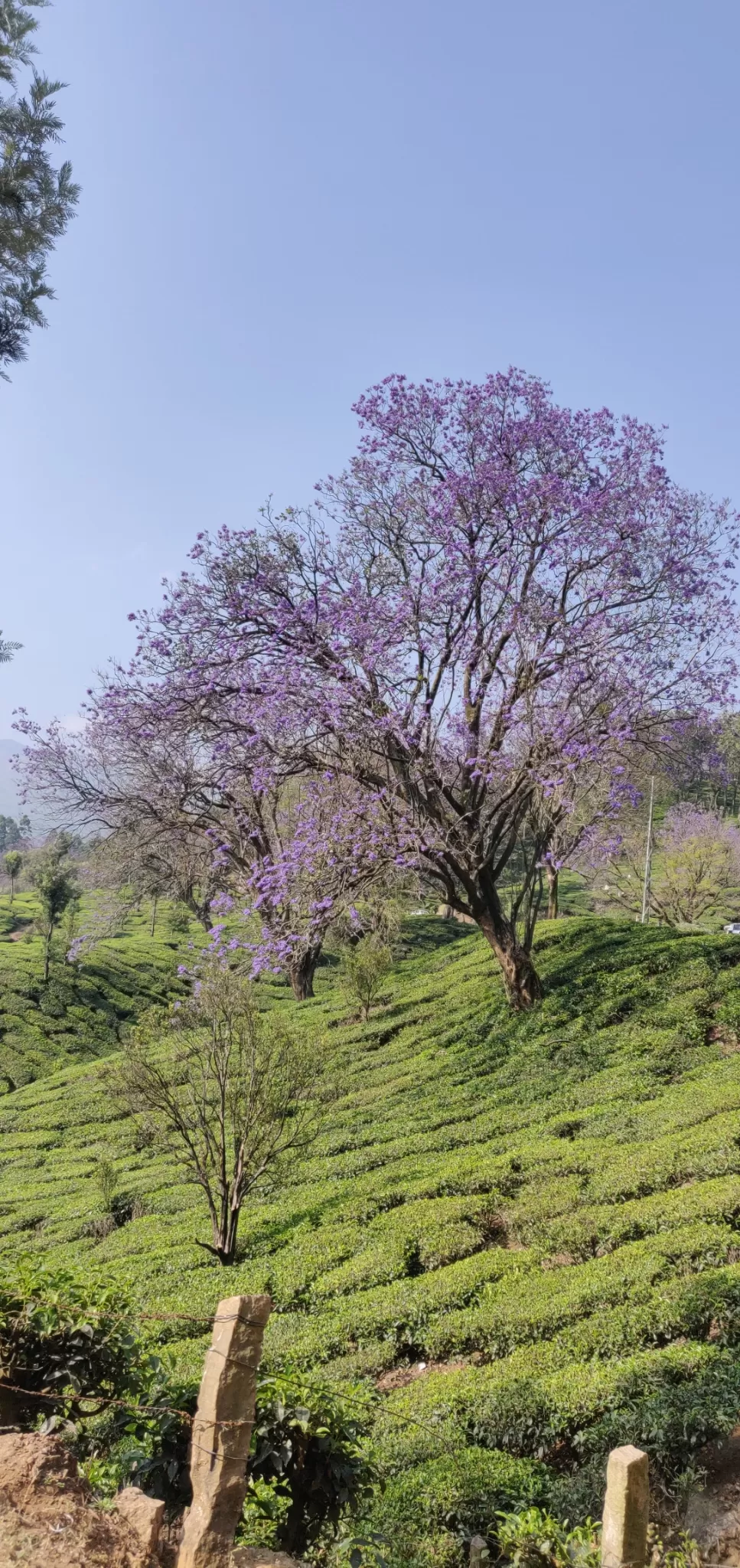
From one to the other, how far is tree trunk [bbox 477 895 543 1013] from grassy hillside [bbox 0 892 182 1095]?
14644mm

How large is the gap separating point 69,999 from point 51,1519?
31934 mm

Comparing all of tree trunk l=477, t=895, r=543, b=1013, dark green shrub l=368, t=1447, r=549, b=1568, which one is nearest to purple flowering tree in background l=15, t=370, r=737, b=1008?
tree trunk l=477, t=895, r=543, b=1013

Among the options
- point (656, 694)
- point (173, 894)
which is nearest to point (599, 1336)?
point (656, 694)

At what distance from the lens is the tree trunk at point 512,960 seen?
1566 centimetres

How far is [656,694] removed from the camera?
591 inches

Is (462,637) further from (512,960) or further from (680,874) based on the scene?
(680,874)

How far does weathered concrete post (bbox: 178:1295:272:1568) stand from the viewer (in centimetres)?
347

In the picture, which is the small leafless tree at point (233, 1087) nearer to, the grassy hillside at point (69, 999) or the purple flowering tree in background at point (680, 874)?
the grassy hillside at point (69, 999)

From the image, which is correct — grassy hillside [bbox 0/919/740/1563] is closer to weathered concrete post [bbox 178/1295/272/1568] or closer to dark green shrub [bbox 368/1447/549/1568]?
dark green shrub [bbox 368/1447/549/1568]

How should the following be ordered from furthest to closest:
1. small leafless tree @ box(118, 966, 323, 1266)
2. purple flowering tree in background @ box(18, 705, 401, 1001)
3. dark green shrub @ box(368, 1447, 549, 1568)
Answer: purple flowering tree in background @ box(18, 705, 401, 1001) → small leafless tree @ box(118, 966, 323, 1266) → dark green shrub @ box(368, 1447, 549, 1568)

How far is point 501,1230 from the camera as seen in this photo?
29.0ft

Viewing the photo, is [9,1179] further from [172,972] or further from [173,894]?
[172,972]

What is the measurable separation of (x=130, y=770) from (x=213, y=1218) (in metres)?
15.1

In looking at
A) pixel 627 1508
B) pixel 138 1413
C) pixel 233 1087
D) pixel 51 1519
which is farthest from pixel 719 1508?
pixel 233 1087
